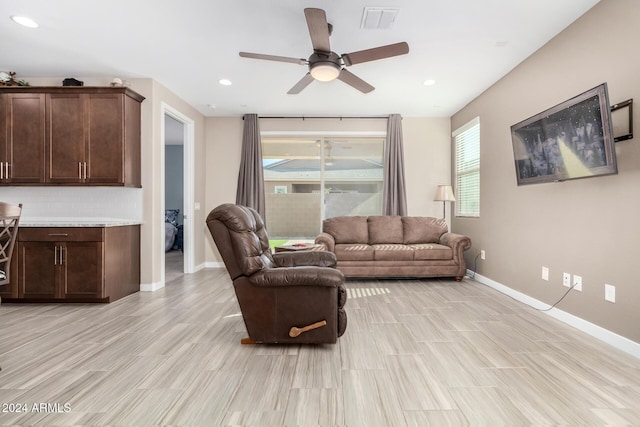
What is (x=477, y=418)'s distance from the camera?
1.56 m

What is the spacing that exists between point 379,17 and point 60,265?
13.3 feet

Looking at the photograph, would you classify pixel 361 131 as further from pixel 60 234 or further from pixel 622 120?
pixel 60 234

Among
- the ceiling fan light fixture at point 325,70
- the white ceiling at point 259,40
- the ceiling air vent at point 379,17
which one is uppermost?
the white ceiling at point 259,40

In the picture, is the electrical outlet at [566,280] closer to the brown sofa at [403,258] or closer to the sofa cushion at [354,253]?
the brown sofa at [403,258]

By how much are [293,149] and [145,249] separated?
3.09 meters

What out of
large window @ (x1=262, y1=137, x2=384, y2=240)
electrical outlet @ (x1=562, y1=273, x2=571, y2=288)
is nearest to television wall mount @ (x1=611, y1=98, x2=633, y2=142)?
electrical outlet @ (x1=562, y1=273, x2=571, y2=288)

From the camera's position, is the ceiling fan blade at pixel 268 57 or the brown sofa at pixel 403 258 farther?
the brown sofa at pixel 403 258

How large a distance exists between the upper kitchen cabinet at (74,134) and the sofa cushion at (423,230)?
4029mm

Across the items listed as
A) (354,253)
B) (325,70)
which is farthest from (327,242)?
(325,70)

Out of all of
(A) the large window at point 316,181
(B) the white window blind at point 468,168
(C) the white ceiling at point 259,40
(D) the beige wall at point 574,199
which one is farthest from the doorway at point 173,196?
(D) the beige wall at point 574,199

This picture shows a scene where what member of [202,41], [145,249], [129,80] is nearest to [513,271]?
[202,41]

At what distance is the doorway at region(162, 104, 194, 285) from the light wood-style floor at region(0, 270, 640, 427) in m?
2.08

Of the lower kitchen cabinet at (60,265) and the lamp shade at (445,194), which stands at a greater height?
the lamp shade at (445,194)

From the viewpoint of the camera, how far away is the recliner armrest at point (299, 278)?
7.46ft
